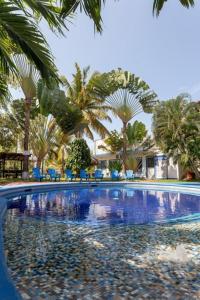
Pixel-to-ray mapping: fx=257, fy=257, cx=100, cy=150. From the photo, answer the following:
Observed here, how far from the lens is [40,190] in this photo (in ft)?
48.9

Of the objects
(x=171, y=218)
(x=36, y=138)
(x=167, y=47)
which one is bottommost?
(x=171, y=218)

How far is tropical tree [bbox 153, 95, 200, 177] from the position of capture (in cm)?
2069

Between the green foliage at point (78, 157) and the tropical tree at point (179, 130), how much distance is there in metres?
6.43

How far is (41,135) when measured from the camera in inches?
931

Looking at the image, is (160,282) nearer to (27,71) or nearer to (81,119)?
(27,71)

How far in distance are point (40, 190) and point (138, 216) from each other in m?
8.44

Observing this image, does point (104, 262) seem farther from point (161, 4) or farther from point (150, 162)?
point (150, 162)

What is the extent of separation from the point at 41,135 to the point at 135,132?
360 inches

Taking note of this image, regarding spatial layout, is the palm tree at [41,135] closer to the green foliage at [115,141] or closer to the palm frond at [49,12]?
the green foliage at [115,141]

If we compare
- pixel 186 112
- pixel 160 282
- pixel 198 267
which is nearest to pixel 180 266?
pixel 198 267

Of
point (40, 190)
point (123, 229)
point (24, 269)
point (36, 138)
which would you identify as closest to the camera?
point (24, 269)

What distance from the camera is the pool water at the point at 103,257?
2.95 meters

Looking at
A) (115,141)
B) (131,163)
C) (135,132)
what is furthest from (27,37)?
(115,141)

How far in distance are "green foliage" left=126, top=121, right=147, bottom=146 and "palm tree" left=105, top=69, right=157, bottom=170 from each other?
136cm
